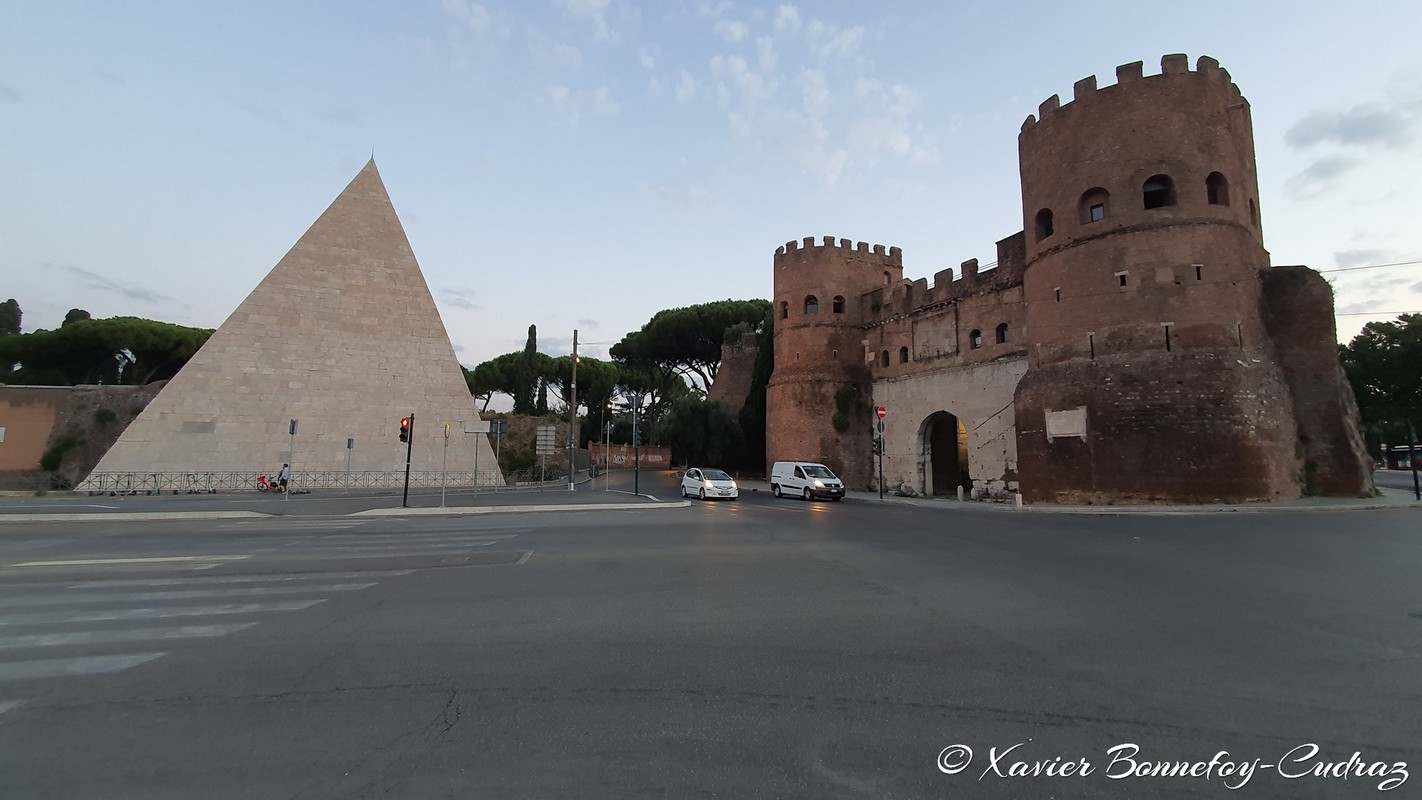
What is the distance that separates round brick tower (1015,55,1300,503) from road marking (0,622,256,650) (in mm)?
20970

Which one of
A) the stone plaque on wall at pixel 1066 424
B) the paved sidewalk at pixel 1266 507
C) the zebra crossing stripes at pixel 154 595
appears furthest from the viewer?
the stone plaque on wall at pixel 1066 424

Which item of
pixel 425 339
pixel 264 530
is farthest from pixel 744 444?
pixel 264 530

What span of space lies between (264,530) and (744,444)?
94.8 feet

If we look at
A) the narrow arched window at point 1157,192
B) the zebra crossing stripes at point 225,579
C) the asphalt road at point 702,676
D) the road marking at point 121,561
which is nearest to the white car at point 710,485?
the asphalt road at point 702,676

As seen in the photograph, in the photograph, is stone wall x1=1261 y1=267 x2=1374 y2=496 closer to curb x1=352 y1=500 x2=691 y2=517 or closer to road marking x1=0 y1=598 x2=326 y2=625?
curb x1=352 y1=500 x2=691 y2=517

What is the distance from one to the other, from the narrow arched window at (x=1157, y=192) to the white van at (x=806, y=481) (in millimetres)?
13736

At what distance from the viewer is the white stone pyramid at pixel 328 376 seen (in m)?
25.0

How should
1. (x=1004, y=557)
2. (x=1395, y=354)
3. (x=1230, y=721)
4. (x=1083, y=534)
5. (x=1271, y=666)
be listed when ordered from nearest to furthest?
(x=1230, y=721) < (x=1271, y=666) < (x=1004, y=557) < (x=1083, y=534) < (x=1395, y=354)

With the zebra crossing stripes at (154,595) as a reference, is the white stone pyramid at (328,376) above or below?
above

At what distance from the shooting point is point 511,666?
4074mm

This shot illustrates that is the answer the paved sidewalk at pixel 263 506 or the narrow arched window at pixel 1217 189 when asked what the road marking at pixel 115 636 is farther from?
the narrow arched window at pixel 1217 189

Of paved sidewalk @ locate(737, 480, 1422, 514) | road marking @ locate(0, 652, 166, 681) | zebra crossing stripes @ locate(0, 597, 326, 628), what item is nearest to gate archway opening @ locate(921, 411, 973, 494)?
paved sidewalk @ locate(737, 480, 1422, 514)

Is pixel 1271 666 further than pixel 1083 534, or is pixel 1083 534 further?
pixel 1083 534

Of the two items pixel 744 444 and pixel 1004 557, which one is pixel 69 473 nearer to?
pixel 744 444
